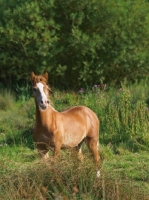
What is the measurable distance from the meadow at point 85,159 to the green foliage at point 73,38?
1.18m

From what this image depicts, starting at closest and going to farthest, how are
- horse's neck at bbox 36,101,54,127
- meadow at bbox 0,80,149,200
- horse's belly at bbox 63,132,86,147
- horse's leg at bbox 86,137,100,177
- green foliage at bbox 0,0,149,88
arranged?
1. meadow at bbox 0,80,149,200
2. horse's neck at bbox 36,101,54,127
3. horse's belly at bbox 63,132,86,147
4. horse's leg at bbox 86,137,100,177
5. green foliage at bbox 0,0,149,88

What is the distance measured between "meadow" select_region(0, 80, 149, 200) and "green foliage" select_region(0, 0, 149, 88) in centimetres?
118

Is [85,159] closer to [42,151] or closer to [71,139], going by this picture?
[42,151]

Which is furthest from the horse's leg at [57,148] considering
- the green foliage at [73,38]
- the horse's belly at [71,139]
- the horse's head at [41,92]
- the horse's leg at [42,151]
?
the green foliage at [73,38]

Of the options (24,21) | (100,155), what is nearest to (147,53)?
(24,21)

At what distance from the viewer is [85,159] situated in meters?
7.44

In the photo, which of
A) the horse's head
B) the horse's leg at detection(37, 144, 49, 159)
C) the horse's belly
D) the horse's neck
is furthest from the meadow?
the horse's head

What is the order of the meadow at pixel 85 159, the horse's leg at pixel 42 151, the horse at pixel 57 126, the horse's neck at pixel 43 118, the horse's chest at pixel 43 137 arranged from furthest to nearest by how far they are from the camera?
the horse's neck at pixel 43 118
the horse's chest at pixel 43 137
the horse at pixel 57 126
the horse's leg at pixel 42 151
the meadow at pixel 85 159

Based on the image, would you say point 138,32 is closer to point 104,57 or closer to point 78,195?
point 104,57

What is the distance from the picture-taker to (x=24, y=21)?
18.2m

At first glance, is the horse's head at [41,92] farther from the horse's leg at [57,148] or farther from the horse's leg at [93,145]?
the horse's leg at [93,145]

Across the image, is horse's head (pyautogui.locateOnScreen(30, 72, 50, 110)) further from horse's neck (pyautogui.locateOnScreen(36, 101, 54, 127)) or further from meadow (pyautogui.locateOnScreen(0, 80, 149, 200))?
meadow (pyautogui.locateOnScreen(0, 80, 149, 200))

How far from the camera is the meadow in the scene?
6918mm

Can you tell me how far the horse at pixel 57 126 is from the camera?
829 cm
